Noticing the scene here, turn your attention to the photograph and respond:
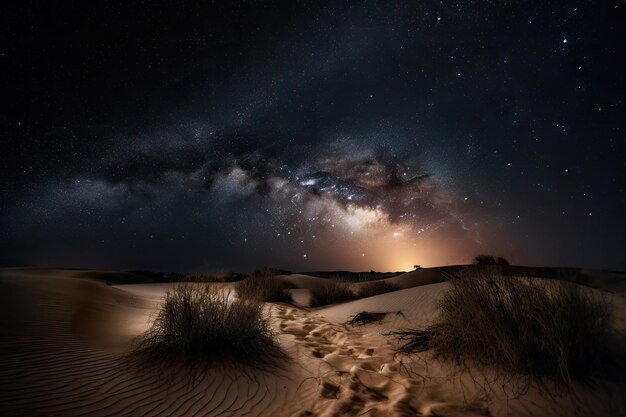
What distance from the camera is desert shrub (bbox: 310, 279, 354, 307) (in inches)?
463

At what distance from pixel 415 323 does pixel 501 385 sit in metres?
3.04

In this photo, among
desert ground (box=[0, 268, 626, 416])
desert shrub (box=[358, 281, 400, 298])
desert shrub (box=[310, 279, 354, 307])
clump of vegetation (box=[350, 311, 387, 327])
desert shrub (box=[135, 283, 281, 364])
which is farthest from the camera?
desert shrub (box=[358, 281, 400, 298])

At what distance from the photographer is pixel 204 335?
163 inches

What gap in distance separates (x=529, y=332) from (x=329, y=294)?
9185 mm

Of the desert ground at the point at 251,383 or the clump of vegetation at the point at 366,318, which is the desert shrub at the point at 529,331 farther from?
the clump of vegetation at the point at 366,318

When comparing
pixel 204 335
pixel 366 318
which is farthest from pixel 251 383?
pixel 366 318

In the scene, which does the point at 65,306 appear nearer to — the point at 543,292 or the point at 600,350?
the point at 543,292

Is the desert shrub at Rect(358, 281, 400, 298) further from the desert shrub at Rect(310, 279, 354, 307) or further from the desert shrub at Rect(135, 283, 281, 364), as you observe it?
the desert shrub at Rect(135, 283, 281, 364)

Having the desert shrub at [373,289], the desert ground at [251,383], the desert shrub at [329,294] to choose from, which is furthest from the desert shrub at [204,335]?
the desert shrub at [373,289]

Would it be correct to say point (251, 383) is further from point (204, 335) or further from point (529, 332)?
point (529, 332)

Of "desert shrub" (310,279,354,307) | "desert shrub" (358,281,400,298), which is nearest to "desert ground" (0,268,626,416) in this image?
"desert shrub" (310,279,354,307)

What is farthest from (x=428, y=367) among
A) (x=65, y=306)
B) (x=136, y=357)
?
(x=65, y=306)

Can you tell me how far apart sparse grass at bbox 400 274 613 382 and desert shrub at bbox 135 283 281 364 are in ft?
8.65

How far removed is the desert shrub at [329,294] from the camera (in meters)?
11.8
